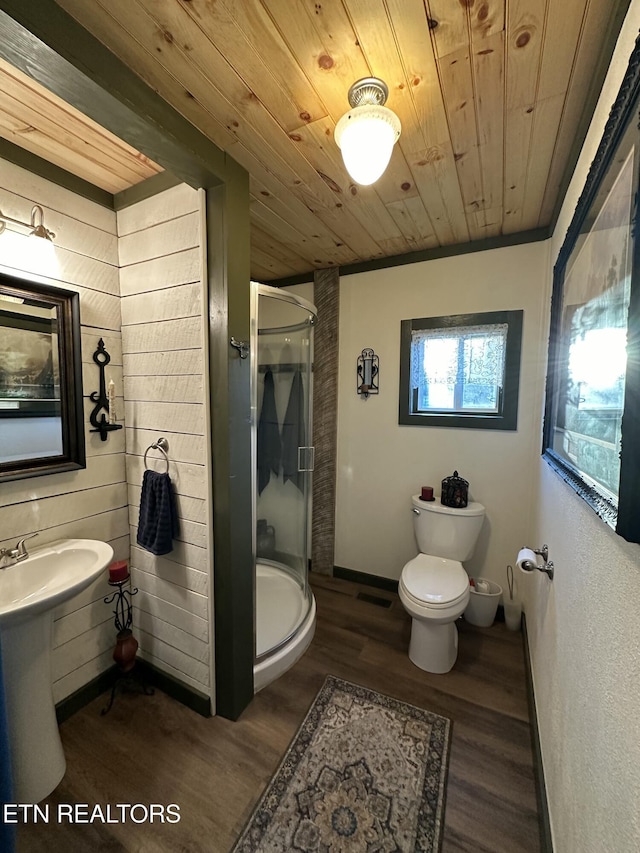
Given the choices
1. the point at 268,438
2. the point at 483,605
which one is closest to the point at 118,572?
the point at 268,438

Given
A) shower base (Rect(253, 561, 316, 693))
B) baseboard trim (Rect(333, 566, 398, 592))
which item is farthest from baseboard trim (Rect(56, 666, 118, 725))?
baseboard trim (Rect(333, 566, 398, 592))

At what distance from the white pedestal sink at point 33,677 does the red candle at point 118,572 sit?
8.7 inches

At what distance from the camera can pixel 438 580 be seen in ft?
6.04

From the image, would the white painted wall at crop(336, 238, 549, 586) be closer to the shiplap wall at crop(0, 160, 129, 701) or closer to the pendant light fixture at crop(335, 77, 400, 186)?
the pendant light fixture at crop(335, 77, 400, 186)

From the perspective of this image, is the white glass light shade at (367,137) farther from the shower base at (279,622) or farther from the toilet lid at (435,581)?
the shower base at (279,622)

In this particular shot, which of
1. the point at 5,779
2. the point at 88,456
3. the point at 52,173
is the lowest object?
the point at 5,779

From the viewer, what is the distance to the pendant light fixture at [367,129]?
101 centimetres

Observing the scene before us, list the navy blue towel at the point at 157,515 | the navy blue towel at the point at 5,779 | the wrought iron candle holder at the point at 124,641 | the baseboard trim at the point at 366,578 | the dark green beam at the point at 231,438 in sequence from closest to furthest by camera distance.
Answer: 1. the navy blue towel at the point at 5,779
2. the dark green beam at the point at 231,438
3. the navy blue towel at the point at 157,515
4. the wrought iron candle holder at the point at 124,641
5. the baseboard trim at the point at 366,578

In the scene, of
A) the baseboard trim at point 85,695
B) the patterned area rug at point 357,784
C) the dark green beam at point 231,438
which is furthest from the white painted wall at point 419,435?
the baseboard trim at point 85,695

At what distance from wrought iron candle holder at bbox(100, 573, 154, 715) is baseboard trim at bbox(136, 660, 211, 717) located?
42 mm

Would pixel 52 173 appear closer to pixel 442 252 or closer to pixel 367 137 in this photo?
pixel 367 137

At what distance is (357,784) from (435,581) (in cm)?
91

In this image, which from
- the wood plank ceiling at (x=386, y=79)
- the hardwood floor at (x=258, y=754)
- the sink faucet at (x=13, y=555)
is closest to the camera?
the wood plank ceiling at (x=386, y=79)

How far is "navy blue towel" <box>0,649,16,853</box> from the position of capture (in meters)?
0.71
